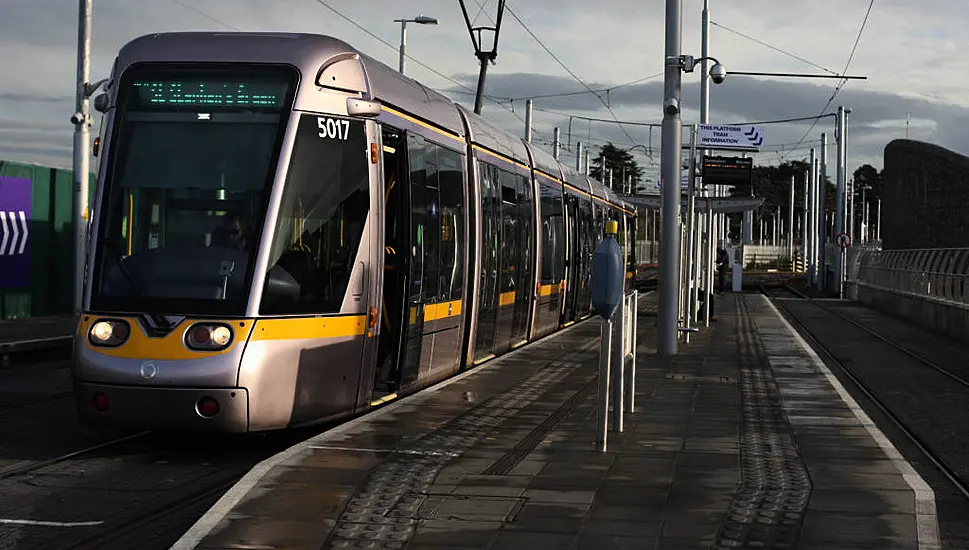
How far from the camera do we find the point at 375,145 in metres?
11.8

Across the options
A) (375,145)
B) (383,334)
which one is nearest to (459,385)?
(383,334)

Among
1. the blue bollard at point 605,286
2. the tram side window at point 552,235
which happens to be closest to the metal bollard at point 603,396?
the blue bollard at point 605,286

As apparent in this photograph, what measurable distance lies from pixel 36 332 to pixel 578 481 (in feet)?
50.0

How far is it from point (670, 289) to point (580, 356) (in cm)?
227

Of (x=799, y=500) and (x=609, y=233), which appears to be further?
(x=609, y=233)

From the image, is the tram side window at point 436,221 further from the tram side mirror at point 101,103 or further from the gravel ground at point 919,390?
the gravel ground at point 919,390

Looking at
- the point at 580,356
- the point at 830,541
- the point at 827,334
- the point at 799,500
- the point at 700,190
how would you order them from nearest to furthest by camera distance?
the point at 830,541 → the point at 799,500 → the point at 580,356 → the point at 827,334 → the point at 700,190

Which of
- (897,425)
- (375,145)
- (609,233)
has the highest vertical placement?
(375,145)

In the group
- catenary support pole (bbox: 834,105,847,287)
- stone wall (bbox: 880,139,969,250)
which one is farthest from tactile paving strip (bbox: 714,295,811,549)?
catenary support pole (bbox: 834,105,847,287)

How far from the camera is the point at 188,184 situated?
1060 cm

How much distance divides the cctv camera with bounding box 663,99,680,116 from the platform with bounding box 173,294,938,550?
293 inches

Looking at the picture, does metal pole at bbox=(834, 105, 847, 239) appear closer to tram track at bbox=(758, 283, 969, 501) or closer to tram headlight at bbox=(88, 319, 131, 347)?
tram track at bbox=(758, 283, 969, 501)

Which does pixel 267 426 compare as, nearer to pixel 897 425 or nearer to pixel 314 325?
pixel 314 325

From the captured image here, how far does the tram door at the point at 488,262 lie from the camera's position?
663 inches
